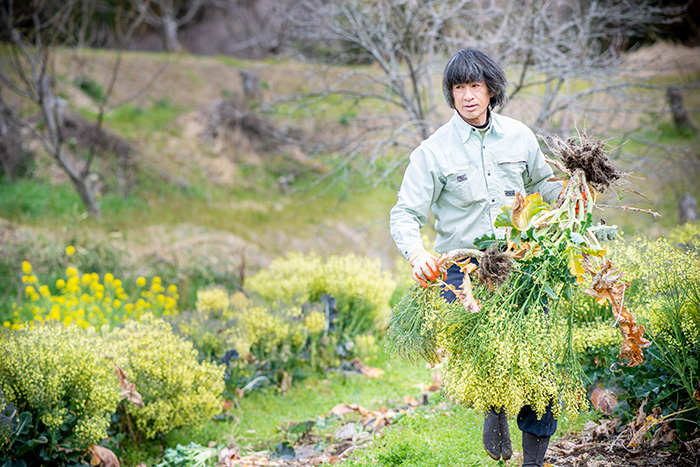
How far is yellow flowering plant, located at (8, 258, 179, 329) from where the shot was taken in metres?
5.34

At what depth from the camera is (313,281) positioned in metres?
5.75

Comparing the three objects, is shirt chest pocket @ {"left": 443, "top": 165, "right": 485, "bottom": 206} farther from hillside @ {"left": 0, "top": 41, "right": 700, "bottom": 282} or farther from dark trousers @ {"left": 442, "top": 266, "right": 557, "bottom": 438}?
hillside @ {"left": 0, "top": 41, "right": 700, "bottom": 282}

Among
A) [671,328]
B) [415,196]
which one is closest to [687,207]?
[671,328]

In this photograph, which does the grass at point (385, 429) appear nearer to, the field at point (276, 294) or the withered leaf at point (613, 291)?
the field at point (276, 294)

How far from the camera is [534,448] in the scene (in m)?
2.62

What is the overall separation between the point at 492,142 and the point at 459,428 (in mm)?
1816

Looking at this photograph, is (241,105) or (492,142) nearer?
(492,142)

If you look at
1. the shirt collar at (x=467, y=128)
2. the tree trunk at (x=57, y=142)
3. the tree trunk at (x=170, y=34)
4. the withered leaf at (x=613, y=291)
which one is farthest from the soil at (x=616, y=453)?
the tree trunk at (x=170, y=34)

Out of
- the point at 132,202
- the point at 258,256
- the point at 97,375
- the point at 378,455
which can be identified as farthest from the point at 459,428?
the point at 132,202

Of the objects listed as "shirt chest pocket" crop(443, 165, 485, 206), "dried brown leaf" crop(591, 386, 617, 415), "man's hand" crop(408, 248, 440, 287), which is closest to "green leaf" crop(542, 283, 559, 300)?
"man's hand" crop(408, 248, 440, 287)

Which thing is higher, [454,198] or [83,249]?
[454,198]

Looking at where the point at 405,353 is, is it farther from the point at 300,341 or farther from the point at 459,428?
the point at 300,341

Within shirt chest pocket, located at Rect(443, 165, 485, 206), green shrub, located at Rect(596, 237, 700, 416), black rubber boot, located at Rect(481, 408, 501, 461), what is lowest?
black rubber boot, located at Rect(481, 408, 501, 461)

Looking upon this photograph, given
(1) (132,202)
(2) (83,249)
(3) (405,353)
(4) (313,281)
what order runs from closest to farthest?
(3) (405,353)
(4) (313,281)
(2) (83,249)
(1) (132,202)
